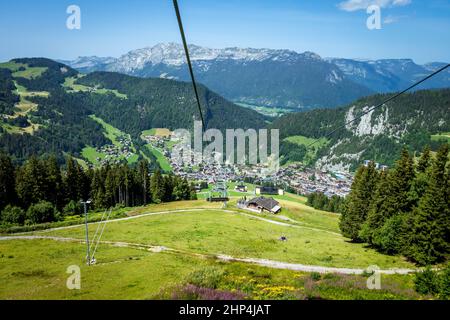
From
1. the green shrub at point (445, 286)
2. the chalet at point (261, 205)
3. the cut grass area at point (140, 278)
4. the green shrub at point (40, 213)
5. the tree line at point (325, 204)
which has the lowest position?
the tree line at point (325, 204)

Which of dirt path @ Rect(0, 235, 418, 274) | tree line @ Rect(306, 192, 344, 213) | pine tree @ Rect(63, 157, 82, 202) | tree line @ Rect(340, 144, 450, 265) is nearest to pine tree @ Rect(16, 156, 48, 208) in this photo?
pine tree @ Rect(63, 157, 82, 202)

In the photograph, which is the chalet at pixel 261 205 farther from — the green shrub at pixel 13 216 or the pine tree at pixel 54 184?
the green shrub at pixel 13 216

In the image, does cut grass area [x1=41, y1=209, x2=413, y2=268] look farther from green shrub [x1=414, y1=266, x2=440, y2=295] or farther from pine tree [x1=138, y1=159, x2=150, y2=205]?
pine tree [x1=138, y1=159, x2=150, y2=205]

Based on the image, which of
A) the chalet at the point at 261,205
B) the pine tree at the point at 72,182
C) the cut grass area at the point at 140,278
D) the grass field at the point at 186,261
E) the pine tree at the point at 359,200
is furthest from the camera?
the chalet at the point at 261,205

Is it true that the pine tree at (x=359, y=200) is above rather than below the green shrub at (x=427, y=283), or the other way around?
below

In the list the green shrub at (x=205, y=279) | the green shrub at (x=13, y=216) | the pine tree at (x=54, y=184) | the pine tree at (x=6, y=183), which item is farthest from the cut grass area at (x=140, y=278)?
the pine tree at (x=54, y=184)

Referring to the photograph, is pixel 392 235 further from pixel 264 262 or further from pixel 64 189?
pixel 64 189

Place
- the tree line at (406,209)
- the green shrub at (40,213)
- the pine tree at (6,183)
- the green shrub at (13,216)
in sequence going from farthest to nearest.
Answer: the pine tree at (6,183) < the green shrub at (40,213) < the green shrub at (13,216) < the tree line at (406,209)
